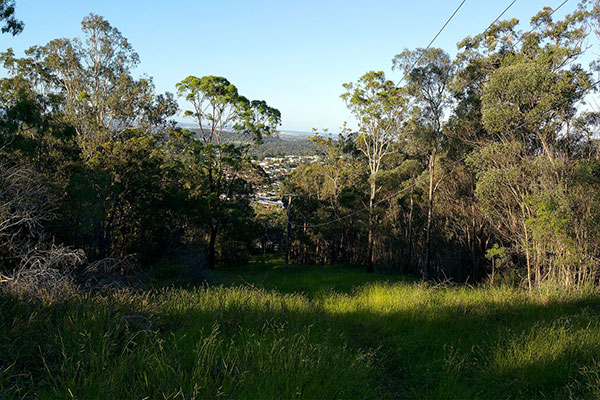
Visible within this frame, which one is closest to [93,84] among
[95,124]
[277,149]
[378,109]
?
[95,124]

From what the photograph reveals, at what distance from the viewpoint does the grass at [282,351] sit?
10.3 feet

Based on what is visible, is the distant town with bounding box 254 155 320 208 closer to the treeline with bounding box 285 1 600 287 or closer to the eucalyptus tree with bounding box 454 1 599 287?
the treeline with bounding box 285 1 600 287

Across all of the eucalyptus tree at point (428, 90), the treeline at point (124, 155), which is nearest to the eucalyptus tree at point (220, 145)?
the treeline at point (124, 155)

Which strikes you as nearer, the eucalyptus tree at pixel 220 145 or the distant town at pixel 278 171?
the eucalyptus tree at pixel 220 145

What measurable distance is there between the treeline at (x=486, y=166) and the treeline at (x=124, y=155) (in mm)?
8899

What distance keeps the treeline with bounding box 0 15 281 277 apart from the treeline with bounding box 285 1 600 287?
890 cm

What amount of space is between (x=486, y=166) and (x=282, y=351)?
1266cm

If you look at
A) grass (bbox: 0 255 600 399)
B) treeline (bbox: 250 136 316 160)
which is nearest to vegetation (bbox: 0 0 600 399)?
grass (bbox: 0 255 600 399)

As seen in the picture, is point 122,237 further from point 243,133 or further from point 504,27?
point 504,27

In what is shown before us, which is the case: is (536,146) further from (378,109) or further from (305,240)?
(305,240)

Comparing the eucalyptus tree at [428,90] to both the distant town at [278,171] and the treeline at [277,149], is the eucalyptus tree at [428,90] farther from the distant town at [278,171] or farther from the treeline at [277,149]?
the distant town at [278,171]

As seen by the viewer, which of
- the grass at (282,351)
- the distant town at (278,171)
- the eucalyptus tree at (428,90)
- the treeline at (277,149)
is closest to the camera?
the grass at (282,351)

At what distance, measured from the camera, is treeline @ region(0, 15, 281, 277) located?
556 inches

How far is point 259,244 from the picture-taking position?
4903 cm
